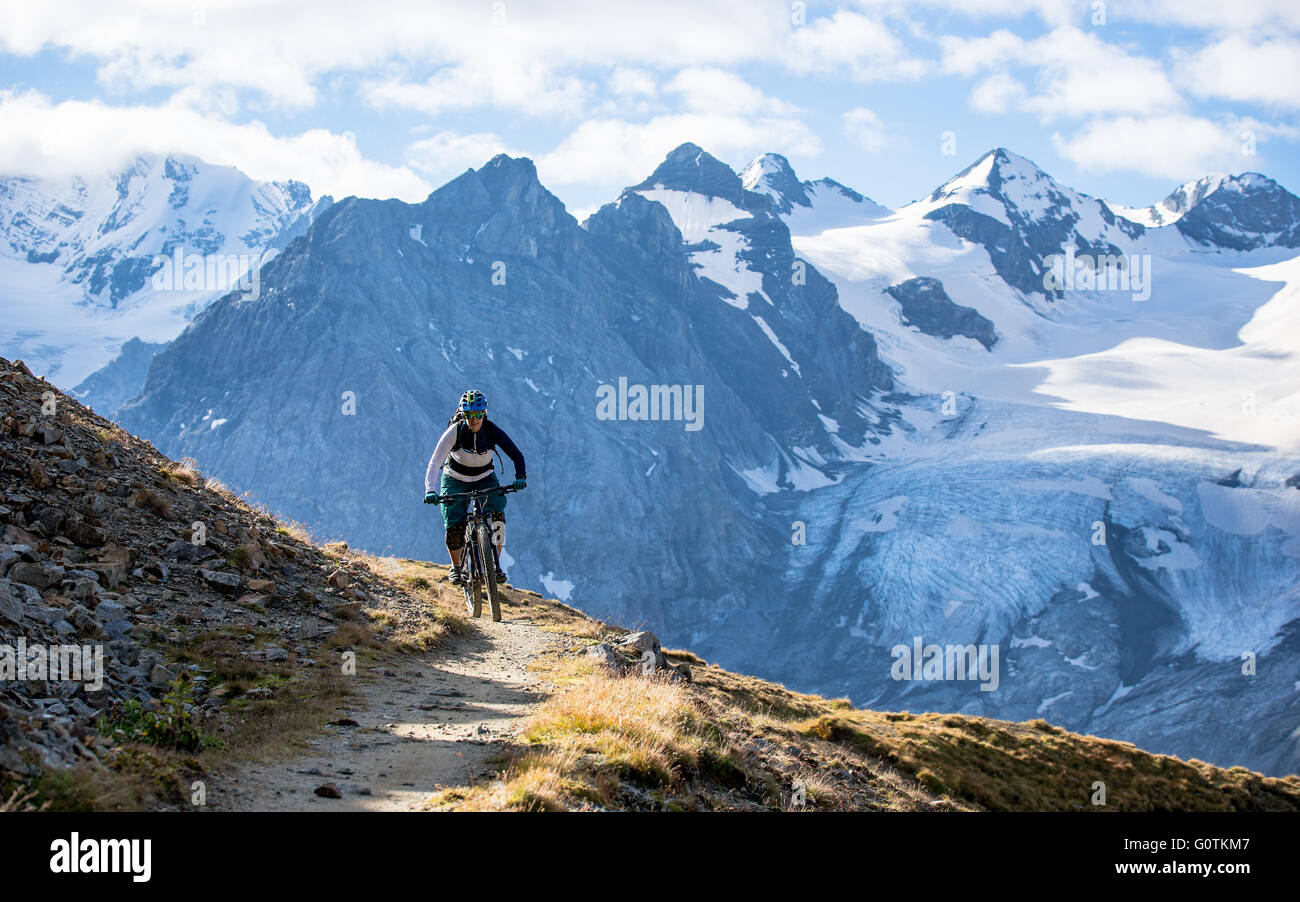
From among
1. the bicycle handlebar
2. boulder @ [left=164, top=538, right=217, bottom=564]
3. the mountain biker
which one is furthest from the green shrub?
the bicycle handlebar

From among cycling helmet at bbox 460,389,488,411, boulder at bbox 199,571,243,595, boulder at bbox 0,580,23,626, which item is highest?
cycling helmet at bbox 460,389,488,411

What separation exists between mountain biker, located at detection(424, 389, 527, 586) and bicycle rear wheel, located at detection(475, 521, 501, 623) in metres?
0.22

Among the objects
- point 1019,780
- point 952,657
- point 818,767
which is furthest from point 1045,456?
point 818,767

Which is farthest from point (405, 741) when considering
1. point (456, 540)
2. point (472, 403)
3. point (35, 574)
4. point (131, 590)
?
point (456, 540)

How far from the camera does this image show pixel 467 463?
1628 cm

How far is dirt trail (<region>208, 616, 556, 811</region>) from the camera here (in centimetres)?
731

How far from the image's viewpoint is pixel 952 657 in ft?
546

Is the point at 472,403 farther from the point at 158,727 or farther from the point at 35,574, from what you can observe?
the point at 158,727

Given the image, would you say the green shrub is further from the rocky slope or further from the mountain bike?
the mountain bike

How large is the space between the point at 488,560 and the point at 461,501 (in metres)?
1.45

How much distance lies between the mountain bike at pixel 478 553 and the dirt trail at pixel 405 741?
87.4 inches

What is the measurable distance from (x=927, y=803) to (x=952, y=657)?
161308mm

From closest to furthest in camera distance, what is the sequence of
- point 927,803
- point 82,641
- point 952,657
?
1. point 82,641
2. point 927,803
3. point 952,657
